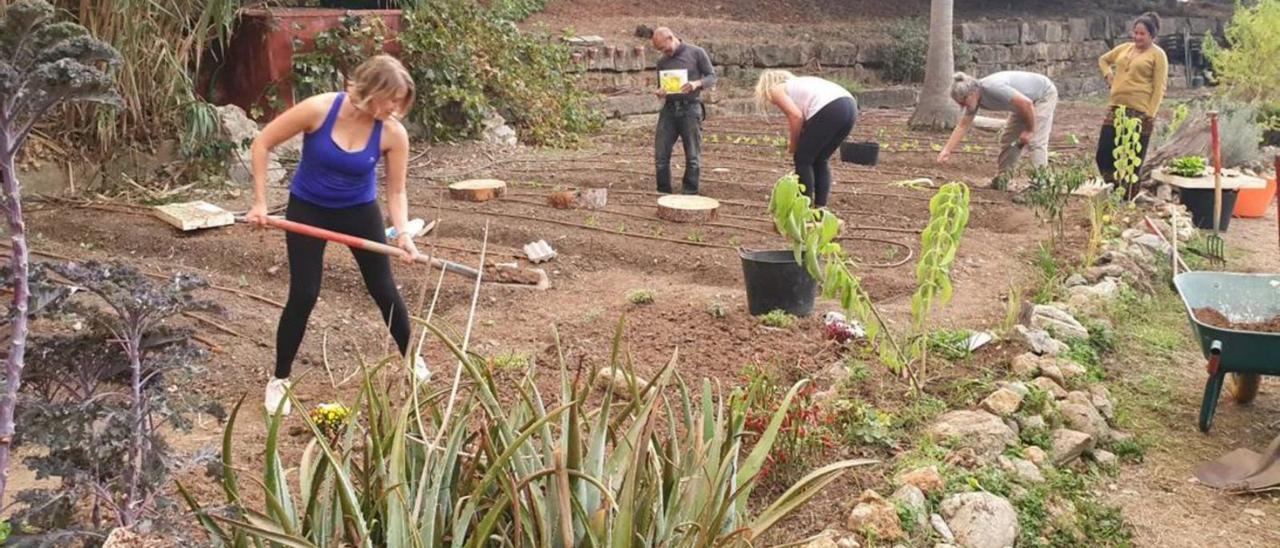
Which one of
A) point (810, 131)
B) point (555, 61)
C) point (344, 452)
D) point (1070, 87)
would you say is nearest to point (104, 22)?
point (810, 131)

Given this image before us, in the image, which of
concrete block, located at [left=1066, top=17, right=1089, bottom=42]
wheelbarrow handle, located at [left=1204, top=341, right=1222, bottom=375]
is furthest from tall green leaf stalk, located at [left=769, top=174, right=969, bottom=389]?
concrete block, located at [left=1066, top=17, right=1089, bottom=42]

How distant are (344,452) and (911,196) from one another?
7.11 metres

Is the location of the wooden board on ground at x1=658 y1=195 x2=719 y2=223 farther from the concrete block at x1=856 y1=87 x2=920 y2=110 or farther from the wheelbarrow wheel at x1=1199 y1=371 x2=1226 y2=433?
the concrete block at x1=856 y1=87 x2=920 y2=110

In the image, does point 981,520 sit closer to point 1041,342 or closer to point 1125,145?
point 1041,342

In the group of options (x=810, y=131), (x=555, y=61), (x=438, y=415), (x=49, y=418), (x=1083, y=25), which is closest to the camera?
(x=49, y=418)

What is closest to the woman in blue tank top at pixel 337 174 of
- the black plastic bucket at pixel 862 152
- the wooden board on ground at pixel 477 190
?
the wooden board on ground at pixel 477 190

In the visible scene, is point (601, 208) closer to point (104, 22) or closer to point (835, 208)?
point (835, 208)

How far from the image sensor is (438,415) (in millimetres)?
2656

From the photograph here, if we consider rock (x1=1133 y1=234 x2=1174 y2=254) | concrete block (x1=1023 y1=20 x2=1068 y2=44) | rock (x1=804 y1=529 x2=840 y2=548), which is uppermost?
concrete block (x1=1023 y1=20 x2=1068 y2=44)

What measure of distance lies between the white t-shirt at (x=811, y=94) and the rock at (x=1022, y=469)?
3.68 meters

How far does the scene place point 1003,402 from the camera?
161 inches

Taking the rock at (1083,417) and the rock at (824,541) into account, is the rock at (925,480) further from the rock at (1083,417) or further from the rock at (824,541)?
the rock at (1083,417)

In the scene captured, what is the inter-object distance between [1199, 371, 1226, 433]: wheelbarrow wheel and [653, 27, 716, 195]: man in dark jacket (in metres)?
4.76

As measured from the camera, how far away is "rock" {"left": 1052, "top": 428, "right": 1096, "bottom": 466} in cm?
391
